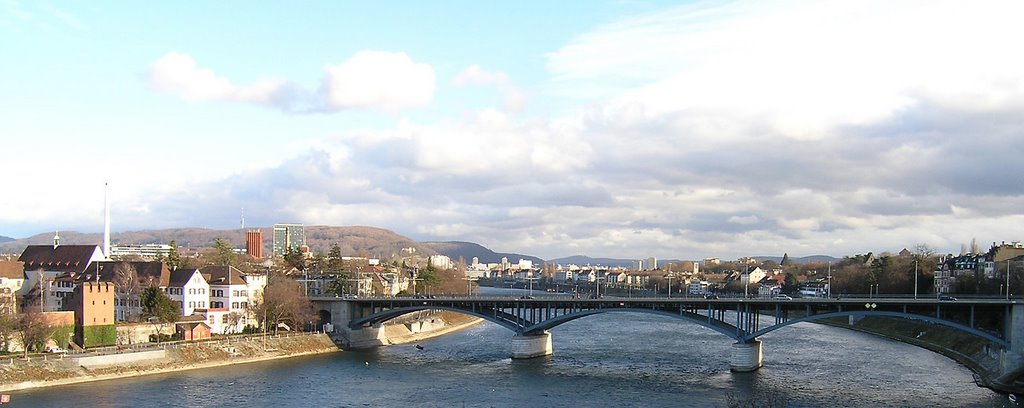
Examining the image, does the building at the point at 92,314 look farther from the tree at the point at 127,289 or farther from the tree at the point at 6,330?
the tree at the point at 127,289

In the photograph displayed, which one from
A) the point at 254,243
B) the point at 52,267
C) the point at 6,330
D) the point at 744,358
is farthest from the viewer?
the point at 254,243

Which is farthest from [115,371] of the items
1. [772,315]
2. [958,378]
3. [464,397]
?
[772,315]

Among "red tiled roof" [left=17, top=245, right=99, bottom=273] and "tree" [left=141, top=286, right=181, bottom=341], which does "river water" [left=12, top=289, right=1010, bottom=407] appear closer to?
"tree" [left=141, top=286, right=181, bottom=341]

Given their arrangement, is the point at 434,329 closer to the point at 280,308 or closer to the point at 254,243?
the point at 280,308

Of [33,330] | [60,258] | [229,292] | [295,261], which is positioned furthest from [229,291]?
[295,261]

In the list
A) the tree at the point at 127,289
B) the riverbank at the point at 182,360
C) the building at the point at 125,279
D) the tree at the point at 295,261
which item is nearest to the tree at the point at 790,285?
the tree at the point at 295,261

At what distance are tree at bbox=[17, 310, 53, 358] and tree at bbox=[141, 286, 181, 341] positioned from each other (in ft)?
40.6

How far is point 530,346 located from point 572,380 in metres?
15.1

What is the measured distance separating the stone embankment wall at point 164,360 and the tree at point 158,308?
5926 millimetres

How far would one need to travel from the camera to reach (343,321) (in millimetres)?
93125

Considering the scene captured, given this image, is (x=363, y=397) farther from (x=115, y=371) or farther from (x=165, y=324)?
(x=165, y=324)

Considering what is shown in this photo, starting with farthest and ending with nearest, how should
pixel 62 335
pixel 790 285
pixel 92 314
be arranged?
1. pixel 790 285
2. pixel 92 314
3. pixel 62 335

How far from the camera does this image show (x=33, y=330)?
64375 millimetres

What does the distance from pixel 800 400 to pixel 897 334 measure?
4965 centimetres
